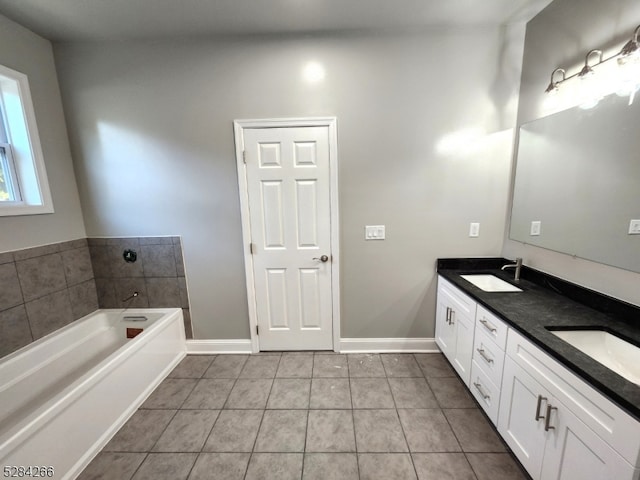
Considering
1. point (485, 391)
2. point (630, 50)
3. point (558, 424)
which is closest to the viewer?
point (558, 424)

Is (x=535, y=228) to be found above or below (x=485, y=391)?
above

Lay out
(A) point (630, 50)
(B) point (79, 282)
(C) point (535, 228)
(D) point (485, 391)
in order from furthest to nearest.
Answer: (B) point (79, 282)
(C) point (535, 228)
(D) point (485, 391)
(A) point (630, 50)

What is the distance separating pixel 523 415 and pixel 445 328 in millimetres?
891

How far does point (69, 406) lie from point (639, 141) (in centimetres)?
328

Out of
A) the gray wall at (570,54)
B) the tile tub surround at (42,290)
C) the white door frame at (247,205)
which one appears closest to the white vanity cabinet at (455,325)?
the gray wall at (570,54)

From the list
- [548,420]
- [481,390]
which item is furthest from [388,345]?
[548,420]

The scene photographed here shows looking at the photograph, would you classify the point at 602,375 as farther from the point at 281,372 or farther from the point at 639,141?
the point at 281,372

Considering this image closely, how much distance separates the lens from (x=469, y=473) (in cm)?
136

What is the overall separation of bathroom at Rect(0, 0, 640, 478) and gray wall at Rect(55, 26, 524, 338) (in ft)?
0.04

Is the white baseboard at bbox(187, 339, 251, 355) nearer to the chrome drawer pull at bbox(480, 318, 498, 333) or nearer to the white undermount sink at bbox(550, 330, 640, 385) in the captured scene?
the chrome drawer pull at bbox(480, 318, 498, 333)

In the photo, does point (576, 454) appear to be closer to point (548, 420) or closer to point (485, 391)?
point (548, 420)

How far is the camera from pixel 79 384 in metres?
1.45

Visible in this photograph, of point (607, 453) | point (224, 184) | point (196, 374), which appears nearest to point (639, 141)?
point (607, 453)

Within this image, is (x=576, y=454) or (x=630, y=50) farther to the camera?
(x=630, y=50)
